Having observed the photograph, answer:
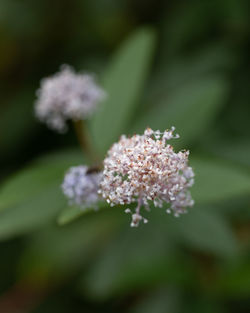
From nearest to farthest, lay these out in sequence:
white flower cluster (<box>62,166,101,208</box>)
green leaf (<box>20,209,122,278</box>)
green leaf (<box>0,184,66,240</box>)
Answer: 1. white flower cluster (<box>62,166,101,208</box>)
2. green leaf (<box>0,184,66,240</box>)
3. green leaf (<box>20,209,122,278</box>)

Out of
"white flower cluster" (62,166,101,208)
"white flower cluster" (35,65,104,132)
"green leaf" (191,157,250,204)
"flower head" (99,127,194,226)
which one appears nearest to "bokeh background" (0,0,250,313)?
"green leaf" (191,157,250,204)

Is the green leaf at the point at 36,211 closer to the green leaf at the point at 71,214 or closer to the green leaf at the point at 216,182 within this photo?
the green leaf at the point at 71,214

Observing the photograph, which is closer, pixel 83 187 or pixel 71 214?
pixel 71 214

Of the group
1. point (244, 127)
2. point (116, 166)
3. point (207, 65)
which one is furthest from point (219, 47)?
point (116, 166)

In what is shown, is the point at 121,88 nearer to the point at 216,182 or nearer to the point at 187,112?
the point at 187,112

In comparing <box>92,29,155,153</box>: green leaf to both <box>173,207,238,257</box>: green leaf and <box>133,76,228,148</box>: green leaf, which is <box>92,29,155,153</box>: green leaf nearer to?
<box>133,76,228,148</box>: green leaf

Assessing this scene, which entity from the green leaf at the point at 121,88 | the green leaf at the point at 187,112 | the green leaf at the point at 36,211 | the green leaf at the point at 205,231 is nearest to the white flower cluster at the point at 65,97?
the green leaf at the point at 121,88

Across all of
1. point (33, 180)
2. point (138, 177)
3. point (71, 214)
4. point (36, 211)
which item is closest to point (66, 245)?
point (36, 211)
